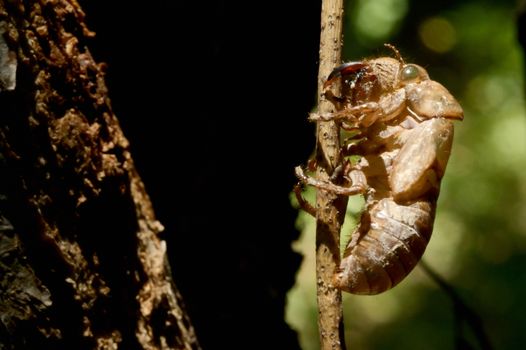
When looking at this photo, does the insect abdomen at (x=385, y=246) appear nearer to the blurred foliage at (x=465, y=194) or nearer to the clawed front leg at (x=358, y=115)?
the clawed front leg at (x=358, y=115)

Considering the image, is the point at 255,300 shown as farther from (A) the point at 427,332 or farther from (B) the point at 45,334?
(A) the point at 427,332

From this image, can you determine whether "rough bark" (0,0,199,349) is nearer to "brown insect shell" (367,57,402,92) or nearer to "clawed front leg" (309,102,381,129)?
"clawed front leg" (309,102,381,129)

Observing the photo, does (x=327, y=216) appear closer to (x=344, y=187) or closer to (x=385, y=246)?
(x=344, y=187)

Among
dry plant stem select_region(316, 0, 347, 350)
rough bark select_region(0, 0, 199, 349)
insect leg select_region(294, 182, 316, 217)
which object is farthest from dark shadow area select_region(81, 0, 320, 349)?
dry plant stem select_region(316, 0, 347, 350)

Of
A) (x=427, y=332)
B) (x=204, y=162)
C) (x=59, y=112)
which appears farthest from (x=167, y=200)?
(x=427, y=332)

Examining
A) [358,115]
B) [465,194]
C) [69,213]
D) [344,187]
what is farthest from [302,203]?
[465,194]

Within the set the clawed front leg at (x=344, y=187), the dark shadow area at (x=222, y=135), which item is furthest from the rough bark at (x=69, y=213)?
the clawed front leg at (x=344, y=187)
